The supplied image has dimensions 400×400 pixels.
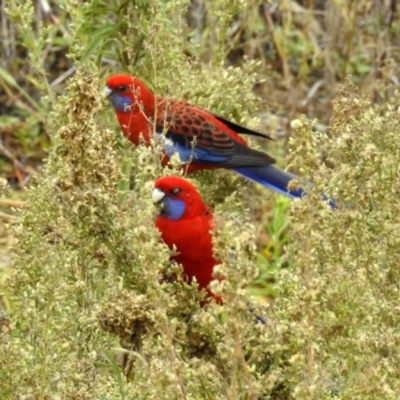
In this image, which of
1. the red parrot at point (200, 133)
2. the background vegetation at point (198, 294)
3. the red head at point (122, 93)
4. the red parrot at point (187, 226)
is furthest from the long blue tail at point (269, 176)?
the red parrot at point (187, 226)

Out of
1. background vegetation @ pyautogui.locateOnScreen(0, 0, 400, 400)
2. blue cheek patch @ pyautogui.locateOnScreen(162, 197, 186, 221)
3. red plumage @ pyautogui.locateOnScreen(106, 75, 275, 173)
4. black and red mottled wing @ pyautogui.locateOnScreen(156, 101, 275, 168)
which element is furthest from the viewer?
black and red mottled wing @ pyautogui.locateOnScreen(156, 101, 275, 168)

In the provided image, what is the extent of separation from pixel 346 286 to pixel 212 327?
0.80 feet

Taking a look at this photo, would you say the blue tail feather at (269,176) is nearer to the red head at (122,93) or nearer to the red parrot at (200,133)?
the red parrot at (200,133)

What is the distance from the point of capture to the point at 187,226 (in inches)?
116

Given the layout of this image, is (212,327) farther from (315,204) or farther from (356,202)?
(356,202)

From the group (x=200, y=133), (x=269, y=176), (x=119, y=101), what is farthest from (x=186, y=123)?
(x=269, y=176)

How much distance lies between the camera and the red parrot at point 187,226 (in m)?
2.89

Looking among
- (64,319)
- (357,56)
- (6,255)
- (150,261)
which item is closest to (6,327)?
(64,319)

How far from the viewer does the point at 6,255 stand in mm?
5066

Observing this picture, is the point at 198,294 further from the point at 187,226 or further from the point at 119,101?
the point at 119,101

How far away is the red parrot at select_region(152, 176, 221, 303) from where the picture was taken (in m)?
2.89

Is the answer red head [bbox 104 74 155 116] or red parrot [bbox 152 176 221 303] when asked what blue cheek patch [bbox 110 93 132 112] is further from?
red parrot [bbox 152 176 221 303]

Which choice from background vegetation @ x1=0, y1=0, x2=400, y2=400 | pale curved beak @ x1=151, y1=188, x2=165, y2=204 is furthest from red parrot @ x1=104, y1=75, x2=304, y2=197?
pale curved beak @ x1=151, y1=188, x2=165, y2=204

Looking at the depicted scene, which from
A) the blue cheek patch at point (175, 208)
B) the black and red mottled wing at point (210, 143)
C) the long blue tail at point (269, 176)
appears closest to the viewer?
the blue cheek patch at point (175, 208)
